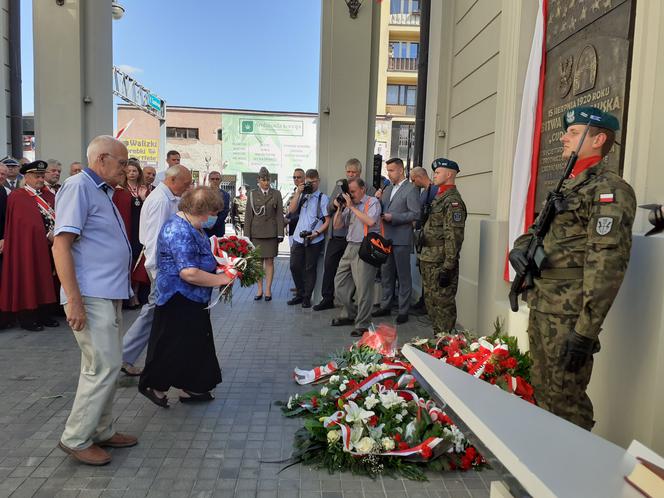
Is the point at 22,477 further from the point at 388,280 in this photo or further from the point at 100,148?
the point at 388,280

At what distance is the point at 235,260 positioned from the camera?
411cm

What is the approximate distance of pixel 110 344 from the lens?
3.08 metres

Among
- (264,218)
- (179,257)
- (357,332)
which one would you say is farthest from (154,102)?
(179,257)

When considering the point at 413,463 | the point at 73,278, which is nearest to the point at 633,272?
the point at 413,463

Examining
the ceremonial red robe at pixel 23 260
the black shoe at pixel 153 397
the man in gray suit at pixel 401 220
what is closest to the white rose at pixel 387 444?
the black shoe at pixel 153 397

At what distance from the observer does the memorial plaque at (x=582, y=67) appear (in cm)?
349

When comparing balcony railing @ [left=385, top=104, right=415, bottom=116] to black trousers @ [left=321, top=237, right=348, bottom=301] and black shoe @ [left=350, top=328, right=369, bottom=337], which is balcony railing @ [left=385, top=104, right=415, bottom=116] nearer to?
black trousers @ [left=321, top=237, right=348, bottom=301]

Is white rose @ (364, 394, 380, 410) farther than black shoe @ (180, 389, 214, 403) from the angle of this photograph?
No

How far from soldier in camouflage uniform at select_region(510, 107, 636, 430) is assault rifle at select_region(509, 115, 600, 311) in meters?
0.03

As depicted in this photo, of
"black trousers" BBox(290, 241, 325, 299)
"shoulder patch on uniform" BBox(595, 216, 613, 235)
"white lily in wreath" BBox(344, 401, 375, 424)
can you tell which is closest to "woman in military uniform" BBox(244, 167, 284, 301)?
"black trousers" BBox(290, 241, 325, 299)

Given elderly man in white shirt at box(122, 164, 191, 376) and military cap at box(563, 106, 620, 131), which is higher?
military cap at box(563, 106, 620, 131)

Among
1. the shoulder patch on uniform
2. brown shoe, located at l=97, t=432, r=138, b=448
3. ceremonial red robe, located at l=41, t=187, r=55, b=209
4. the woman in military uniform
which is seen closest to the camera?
the shoulder patch on uniform

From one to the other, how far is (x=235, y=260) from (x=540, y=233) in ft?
7.63

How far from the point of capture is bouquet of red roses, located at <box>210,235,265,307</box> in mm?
4031
